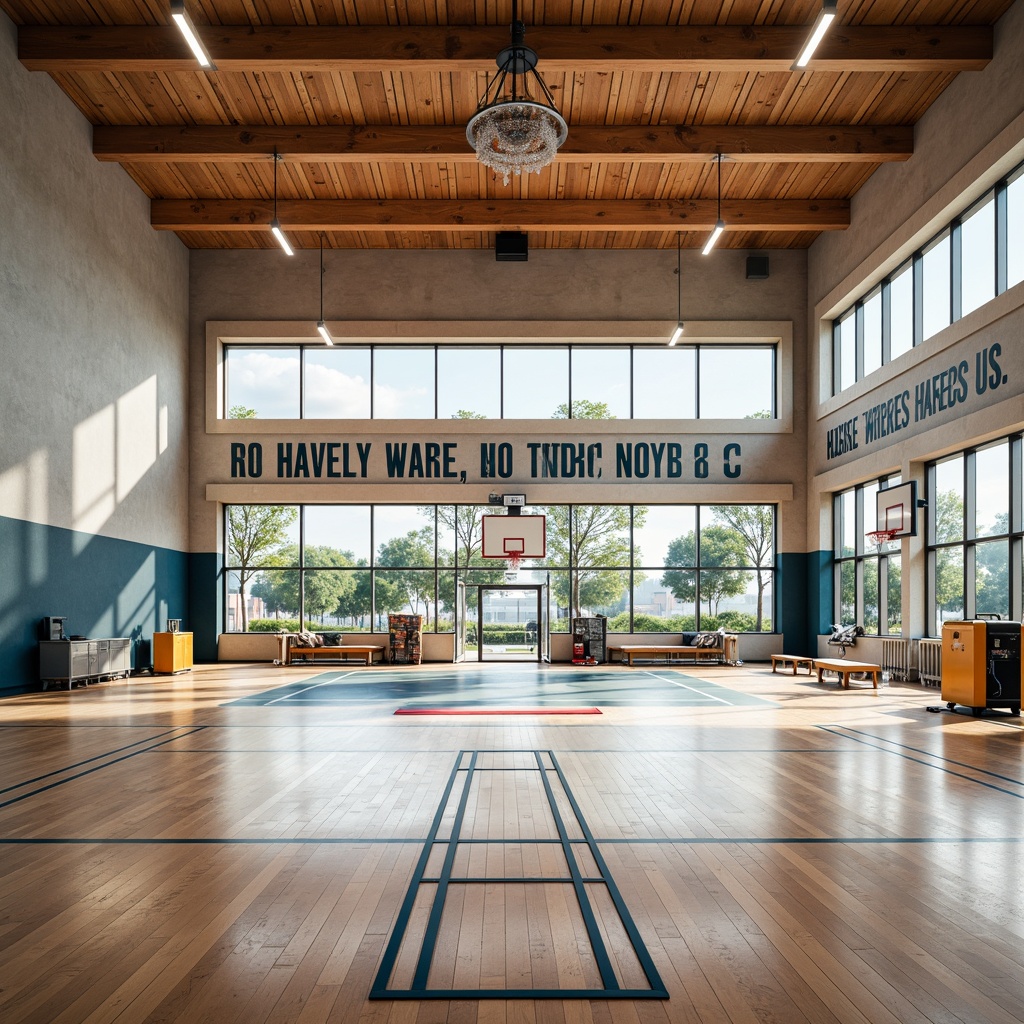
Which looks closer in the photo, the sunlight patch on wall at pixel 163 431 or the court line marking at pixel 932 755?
the court line marking at pixel 932 755

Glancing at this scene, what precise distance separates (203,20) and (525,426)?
390 inches

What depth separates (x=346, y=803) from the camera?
549 cm

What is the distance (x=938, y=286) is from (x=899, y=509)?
3.70m

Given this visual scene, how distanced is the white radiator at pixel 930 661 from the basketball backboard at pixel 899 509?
1823 mm

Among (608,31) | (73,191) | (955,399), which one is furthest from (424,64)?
(955,399)

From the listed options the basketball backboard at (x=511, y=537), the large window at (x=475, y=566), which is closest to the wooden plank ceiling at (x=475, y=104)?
the large window at (x=475, y=566)

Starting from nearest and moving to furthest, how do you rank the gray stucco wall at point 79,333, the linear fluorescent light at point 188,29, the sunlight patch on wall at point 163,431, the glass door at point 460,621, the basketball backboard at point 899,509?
the linear fluorescent light at point 188,29
the gray stucco wall at point 79,333
the basketball backboard at point 899,509
the sunlight patch on wall at point 163,431
the glass door at point 460,621

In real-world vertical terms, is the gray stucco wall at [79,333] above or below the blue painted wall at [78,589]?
above

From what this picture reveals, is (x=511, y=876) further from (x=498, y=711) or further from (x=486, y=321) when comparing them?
(x=486, y=321)

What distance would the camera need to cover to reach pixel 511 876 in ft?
13.3

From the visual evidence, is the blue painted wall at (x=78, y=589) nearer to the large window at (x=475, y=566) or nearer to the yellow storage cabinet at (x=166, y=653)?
the yellow storage cabinet at (x=166, y=653)

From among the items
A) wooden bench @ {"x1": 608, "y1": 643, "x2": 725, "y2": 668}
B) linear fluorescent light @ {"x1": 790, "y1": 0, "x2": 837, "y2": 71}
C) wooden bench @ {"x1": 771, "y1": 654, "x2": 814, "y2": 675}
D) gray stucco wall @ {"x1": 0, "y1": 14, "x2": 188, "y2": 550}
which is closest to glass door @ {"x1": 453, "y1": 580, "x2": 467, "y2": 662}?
wooden bench @ {"x1": 608, "y1": 643, "x2": 725, "y2": 668}

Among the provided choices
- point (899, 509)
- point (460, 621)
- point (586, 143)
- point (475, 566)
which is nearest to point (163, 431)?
point (475, 566)

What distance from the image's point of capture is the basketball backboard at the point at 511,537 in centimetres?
1841
